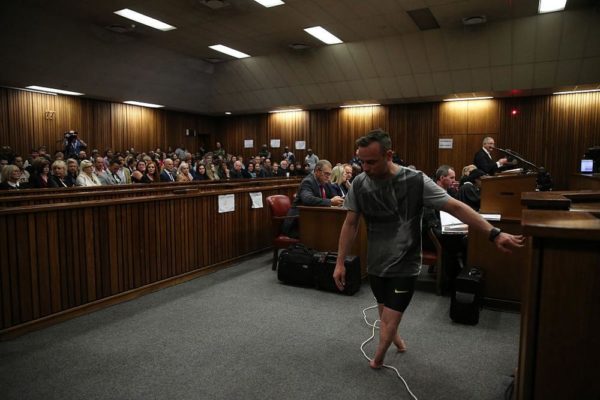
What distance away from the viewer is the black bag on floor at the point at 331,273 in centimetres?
389

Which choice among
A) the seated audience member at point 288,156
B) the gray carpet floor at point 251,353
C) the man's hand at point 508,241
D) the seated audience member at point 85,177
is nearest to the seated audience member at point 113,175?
the seated audience member at point 85,177

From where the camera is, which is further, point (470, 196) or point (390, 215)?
point (470, 196)

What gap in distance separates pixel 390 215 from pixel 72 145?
1014cm

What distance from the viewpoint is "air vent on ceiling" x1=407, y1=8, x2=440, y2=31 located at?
27.5ft

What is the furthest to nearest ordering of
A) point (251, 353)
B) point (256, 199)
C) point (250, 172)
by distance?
point (250, 172), point (256, 199), point (251, 353)

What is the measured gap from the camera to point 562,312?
1.15 meters

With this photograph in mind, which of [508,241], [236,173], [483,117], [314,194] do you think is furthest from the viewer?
[483,117]

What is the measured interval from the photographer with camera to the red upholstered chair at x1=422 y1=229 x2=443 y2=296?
9.11 m

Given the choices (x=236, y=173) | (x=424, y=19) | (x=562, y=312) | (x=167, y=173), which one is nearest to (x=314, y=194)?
(x=562, y=312)

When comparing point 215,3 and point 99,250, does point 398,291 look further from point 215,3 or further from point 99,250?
point 215,3

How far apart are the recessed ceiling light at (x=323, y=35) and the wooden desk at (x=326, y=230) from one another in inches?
261

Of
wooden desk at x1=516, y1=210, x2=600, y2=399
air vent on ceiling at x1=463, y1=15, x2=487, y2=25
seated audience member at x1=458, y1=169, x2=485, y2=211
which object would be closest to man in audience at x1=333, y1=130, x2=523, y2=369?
wooden desk at x1=516, y1=210, x2=600, y2=399

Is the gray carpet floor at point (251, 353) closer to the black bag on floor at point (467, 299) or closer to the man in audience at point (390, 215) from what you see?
the black bag on floor at point (467, 299)

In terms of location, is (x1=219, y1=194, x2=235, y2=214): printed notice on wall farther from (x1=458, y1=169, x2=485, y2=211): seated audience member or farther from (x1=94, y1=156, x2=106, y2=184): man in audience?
(x1=94, y1=156, x2=106, y2=184): man in audience
